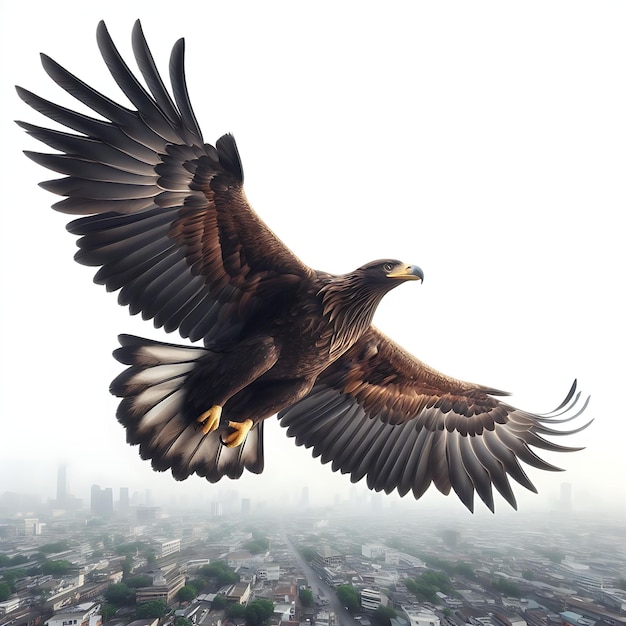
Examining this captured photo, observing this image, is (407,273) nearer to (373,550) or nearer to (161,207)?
(161,207)

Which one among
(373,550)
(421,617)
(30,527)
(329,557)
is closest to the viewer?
(421,617)

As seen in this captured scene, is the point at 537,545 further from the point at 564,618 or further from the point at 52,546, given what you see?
the point at 52,546

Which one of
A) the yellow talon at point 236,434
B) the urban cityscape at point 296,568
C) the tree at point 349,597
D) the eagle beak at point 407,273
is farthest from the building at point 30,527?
the eagle beak at point 407,273

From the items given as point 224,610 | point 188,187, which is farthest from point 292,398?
point 224,610

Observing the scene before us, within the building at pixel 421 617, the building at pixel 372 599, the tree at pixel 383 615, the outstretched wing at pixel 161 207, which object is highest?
the outstretched wing at pixel 161 207

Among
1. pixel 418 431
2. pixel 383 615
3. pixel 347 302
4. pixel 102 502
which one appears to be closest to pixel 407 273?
pixel 347 302

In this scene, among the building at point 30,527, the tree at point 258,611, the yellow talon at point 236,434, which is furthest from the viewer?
the building at point 30,527

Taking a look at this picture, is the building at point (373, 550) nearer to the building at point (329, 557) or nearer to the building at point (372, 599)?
the building at point (329, 557)
